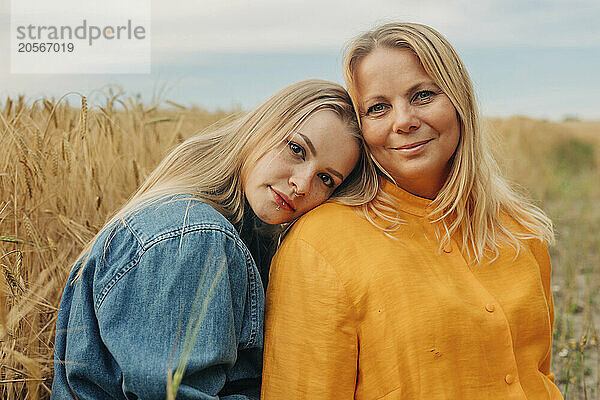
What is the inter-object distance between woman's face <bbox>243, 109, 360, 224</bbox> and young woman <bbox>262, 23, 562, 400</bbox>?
0.24 ft

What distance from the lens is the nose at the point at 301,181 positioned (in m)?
1.95

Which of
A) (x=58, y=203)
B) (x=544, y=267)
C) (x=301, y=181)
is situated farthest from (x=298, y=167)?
(x=58, y=203)

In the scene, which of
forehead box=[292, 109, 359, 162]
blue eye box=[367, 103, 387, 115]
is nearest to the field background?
blue eye box=[367, 103, 387, 115]

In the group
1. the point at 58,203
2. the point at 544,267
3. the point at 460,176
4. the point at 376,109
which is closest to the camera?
the point at 376,109

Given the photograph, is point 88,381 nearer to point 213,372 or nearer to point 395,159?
point 213,372

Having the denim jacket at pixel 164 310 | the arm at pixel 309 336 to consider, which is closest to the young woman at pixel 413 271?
the arm at pixel 309 336

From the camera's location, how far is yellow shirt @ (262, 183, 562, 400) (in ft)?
6.02

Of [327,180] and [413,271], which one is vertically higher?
[327,180]

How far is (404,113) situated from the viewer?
1.96 meters

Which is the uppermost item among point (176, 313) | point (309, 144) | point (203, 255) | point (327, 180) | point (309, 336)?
point (309, 144)

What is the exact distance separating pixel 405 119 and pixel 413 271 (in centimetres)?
43

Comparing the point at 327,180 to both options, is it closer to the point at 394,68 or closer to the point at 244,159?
the point at 244,159

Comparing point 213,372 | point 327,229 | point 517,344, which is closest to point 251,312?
point 213,372

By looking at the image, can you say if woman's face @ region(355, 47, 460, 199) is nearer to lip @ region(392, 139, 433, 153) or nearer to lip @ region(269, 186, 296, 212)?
lip @ region(392, 139, 433, 153)
